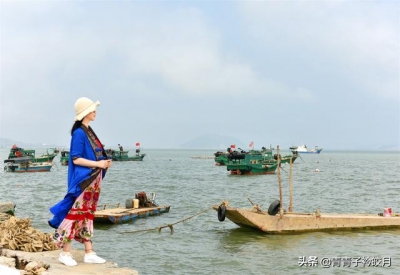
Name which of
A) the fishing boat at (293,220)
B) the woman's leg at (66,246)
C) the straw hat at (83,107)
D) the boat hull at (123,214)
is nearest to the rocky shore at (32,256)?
the woman's leg at (66,246)

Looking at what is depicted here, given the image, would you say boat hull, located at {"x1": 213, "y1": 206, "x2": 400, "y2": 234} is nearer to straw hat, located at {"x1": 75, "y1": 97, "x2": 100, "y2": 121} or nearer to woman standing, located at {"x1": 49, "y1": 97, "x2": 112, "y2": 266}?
woman standing, located at {"x1": 49, "y1": 97, "x2": 112, "y2": 266}

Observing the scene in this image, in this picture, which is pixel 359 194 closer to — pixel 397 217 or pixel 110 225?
pixel 397 217

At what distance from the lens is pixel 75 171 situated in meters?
5.30

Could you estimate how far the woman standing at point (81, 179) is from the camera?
5.26 m

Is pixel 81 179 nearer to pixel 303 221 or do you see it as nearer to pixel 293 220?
pixel 293 220

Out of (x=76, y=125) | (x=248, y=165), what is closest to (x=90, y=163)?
(x=76, y=125)

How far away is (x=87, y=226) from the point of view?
5543mm

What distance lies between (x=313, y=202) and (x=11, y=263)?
21361 millimetres

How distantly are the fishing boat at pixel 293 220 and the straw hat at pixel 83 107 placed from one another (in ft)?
29.3

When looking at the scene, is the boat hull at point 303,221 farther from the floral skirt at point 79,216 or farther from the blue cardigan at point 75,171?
the blue cardigan at point 75,171

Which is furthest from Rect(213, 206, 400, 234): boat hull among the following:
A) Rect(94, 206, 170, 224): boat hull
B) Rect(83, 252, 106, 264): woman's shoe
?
Rect(83, 252, 106, 264): woman's shoe

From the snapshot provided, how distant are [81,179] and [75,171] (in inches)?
5.2

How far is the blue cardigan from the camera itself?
17.2 ft

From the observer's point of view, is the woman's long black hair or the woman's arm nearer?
the woman's arm
